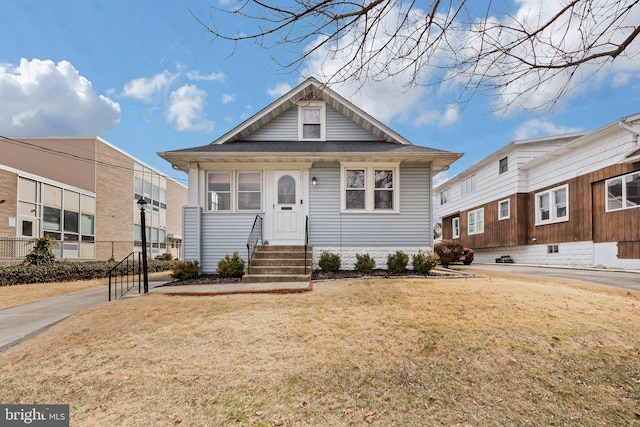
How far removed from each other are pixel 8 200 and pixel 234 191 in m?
12.3

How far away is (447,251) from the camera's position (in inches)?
583

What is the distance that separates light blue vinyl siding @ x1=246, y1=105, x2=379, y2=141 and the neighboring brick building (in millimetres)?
12670

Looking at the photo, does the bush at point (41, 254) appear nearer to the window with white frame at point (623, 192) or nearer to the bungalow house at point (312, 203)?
the bungalow house at point (312, 203)

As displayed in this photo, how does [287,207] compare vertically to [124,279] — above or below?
above

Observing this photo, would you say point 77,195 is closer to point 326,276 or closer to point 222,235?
point 222,235

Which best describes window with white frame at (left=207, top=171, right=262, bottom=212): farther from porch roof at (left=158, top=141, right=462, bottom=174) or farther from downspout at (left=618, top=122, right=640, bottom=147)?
downspout at (left=618, top=122, right=640, bottom=147)

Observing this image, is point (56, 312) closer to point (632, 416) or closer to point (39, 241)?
point (39, 241)

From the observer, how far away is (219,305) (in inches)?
232

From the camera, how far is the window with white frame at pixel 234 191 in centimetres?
1062

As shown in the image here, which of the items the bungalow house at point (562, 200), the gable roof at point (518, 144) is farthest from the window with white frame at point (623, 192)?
the gable roof at point (518, 144)

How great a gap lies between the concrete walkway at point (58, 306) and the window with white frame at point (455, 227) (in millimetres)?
20089

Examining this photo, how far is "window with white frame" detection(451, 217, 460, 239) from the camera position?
80.5 feet

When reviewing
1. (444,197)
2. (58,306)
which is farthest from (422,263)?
(444,197)

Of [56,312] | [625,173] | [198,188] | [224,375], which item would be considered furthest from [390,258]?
[625,173]
